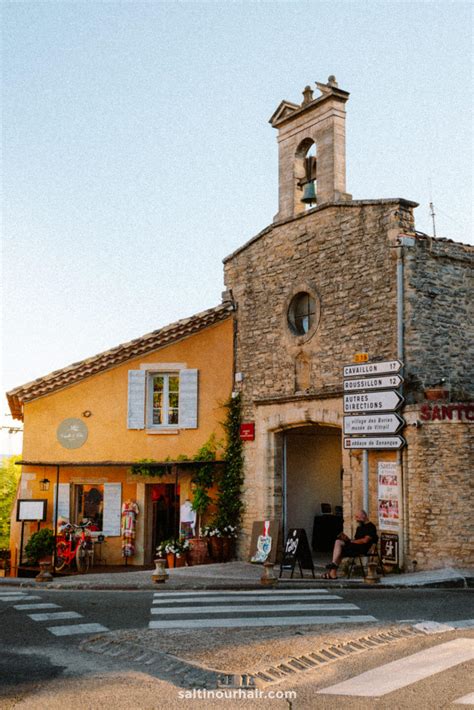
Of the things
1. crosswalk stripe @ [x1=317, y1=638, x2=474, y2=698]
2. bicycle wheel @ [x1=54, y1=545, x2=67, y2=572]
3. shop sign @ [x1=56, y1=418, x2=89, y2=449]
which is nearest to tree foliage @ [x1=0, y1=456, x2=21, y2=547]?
shop sign @ [x1=56, y1=418, x2=89, y2=449]

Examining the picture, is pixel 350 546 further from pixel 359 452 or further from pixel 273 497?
pixel 273 497

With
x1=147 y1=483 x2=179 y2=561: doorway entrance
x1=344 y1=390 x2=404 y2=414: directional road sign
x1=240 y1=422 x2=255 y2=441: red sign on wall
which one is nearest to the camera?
x1=344 y1=390 x2=404 y2=414: directional road sign

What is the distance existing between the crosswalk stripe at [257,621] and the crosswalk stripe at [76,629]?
1.86 feet

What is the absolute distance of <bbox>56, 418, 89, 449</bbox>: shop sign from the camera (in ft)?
56.0

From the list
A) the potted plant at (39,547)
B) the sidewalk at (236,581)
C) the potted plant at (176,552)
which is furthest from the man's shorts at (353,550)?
the potted plant at (39,547)

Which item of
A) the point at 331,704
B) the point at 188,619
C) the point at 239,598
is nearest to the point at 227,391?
the point at 239,598

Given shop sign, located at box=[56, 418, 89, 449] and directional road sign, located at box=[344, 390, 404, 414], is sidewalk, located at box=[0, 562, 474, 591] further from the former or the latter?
shop sign, located at box=[56, 418, 89, 449]

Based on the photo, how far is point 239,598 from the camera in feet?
34.4

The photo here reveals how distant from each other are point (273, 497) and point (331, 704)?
10.0m

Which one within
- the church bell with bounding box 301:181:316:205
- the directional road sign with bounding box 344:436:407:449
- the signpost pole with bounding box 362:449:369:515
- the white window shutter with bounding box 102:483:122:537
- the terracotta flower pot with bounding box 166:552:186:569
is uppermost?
the church bell with bounding box 301:181:316:205

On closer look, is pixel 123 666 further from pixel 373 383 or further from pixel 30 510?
pixel 30 510

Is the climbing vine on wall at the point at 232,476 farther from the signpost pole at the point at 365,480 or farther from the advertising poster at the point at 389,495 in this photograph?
the advertising poster at the point at 389,495

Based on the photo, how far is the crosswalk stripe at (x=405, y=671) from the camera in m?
5.93

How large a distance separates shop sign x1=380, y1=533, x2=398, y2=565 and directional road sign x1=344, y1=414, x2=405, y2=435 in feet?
5.88
